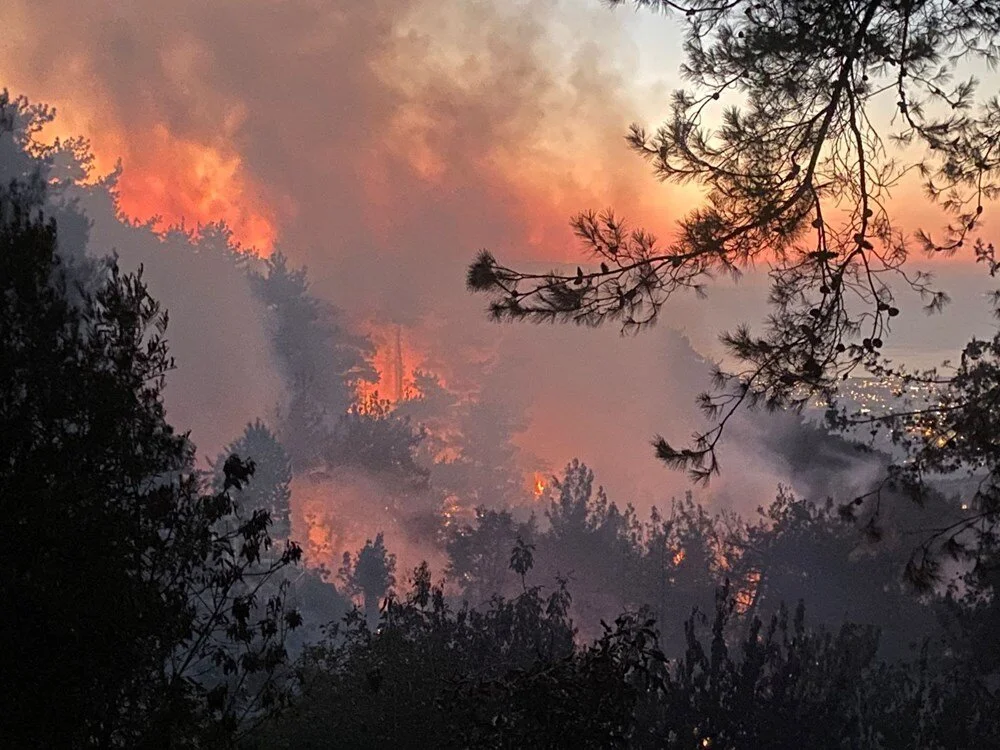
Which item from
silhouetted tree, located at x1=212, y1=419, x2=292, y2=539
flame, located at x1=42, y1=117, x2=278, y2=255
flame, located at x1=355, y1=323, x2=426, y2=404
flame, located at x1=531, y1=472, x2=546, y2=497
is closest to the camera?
silhouetted tree, located at x1=212, y1=419, x2=292, y2=539

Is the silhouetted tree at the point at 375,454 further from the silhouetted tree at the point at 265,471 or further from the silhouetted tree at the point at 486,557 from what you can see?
the silhouetted tree at the point at 486,557

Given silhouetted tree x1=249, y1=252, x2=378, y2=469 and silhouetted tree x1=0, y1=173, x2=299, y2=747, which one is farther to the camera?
silhouetted tree x1=249, y1=252, x2=378, y2=469

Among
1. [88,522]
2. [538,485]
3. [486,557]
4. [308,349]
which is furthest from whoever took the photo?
[538,485]

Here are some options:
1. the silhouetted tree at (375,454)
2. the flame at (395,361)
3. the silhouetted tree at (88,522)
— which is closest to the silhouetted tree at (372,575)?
the silhouetted tree at (375,454)

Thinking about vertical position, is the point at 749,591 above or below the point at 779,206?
above

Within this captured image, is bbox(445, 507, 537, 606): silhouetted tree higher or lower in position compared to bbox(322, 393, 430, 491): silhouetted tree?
lower

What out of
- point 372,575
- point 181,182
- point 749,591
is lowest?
point 372,575

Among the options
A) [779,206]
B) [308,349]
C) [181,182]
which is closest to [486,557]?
[308,349]

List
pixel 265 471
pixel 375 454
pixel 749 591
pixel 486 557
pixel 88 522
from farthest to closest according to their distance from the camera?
pixel 375 454 → pixel 265 471 → pixel 486 557 → pixel 749 591 → pixel 88 522

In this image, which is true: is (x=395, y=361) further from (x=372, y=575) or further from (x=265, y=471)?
(x=372, y=575)

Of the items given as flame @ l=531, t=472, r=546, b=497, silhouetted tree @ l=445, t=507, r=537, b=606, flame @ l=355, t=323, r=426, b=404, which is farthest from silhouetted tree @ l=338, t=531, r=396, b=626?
flame @ l=355, t=323, r=426, b=404

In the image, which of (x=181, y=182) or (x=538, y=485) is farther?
(x=181, y=182)

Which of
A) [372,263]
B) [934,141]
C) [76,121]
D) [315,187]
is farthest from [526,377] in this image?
[934,141]

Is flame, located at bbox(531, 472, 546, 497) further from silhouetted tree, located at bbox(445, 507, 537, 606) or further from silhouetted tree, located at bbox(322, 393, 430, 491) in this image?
silhouetted tree, located at bbox(445, 507, 537, 606)
